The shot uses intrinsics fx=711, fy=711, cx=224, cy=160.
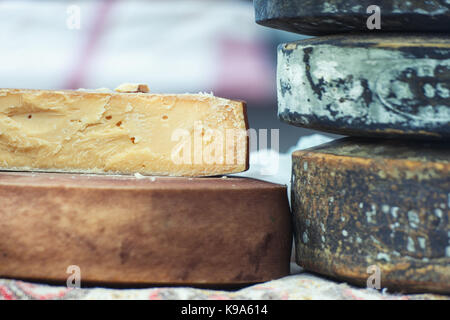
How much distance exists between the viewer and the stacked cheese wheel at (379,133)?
109 cm

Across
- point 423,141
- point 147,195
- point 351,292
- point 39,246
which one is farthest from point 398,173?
point 39,246

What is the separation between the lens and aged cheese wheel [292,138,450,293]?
1104mm

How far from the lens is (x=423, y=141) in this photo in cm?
117

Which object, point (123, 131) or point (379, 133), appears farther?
point (123, 131)

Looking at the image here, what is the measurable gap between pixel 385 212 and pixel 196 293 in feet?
1.07

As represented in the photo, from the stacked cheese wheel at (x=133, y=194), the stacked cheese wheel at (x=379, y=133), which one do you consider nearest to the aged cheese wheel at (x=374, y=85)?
the stacked cheese wheel at (x=379, y=133)

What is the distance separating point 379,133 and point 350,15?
0.20 meters

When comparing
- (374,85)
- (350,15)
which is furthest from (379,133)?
(350,15)

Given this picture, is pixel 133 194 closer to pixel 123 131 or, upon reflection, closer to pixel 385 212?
pixel 123 131

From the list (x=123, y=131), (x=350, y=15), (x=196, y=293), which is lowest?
(x=196, y=293)

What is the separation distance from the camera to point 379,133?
113 centimetres

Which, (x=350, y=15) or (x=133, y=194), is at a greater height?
(x=350, y=15)

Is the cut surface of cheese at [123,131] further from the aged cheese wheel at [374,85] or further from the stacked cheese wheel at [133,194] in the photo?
the aged cheese wheel at [374,85]

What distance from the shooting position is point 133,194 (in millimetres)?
1154
